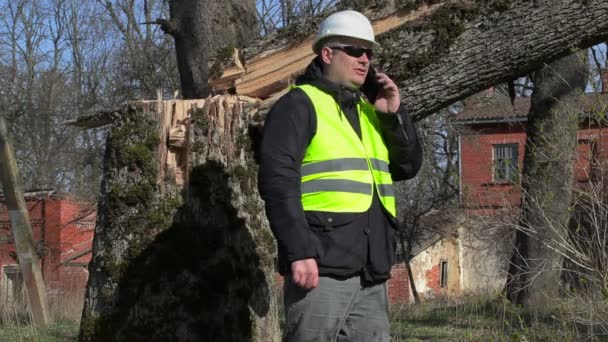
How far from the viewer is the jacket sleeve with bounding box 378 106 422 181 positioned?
4.00 m

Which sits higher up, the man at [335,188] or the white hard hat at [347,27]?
the white hard hat at [347,27]

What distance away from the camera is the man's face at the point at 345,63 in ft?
12.7

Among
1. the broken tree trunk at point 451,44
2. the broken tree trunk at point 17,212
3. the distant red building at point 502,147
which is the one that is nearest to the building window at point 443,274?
the distant red building at point 502,147

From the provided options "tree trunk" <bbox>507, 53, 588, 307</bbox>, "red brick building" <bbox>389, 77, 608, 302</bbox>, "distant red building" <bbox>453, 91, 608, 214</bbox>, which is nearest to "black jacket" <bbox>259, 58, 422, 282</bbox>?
"distant red building" <bbox>453, 91, 608, 214</bbox>

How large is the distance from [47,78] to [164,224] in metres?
31.8

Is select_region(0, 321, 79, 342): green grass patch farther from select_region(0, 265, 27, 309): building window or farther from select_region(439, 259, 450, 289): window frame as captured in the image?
select_region(439, 259, 450, 289): window frame

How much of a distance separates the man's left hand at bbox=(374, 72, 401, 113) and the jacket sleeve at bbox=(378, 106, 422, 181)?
0.03m

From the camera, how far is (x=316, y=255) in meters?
3.52

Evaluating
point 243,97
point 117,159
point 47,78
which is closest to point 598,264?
point 243,97

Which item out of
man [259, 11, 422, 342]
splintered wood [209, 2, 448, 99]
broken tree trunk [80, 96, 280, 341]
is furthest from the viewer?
splintered wood [209, 2, 448, 99]

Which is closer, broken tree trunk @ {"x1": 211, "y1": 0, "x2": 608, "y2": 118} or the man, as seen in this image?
the man

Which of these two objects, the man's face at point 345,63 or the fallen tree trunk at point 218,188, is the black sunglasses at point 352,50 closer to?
the man's face at point 345,63

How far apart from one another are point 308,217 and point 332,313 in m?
0.40

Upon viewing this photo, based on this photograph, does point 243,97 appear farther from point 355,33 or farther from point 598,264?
point 598,264
